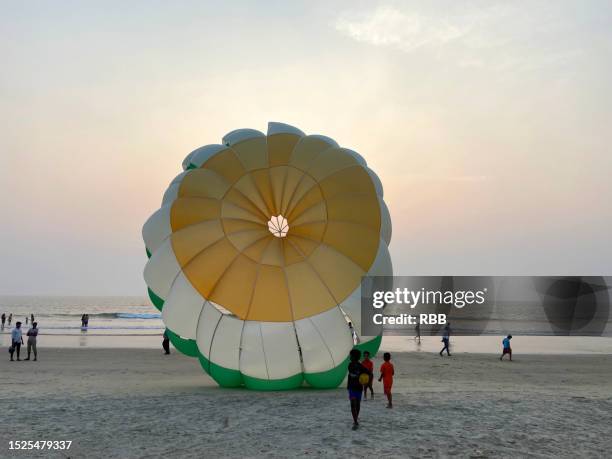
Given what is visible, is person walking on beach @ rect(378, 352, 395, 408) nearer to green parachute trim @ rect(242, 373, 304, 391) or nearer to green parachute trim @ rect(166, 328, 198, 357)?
green parachute trim @ rect(242, 373, 304, 391)

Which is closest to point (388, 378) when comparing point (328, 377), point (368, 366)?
point (368, 366)

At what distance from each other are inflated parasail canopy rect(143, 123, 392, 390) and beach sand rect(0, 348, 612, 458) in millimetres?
844

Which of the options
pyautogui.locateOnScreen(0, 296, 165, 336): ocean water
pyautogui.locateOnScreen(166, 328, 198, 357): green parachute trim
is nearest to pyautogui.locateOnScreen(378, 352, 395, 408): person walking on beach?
pyautogui.locateOnScreen(166, 328, 198, 357): green parachute trim

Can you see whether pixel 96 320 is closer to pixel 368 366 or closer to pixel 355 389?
pixel 368 366

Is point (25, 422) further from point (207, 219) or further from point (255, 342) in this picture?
point (207, 219)

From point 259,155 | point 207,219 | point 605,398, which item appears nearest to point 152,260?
point 207,219

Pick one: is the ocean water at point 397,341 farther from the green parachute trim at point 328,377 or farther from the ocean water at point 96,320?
the green parachute trim at point 328,377

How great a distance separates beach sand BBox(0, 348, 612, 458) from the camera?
6414mm

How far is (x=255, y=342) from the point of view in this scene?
32.0ft

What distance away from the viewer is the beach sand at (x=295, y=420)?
21.0 ft

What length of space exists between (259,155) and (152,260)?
306 cm

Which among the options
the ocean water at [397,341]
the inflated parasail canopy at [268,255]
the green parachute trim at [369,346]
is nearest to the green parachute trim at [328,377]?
the inflated parasail canopy at [268,255]

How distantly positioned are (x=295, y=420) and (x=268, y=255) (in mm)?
3556

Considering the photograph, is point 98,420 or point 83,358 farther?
point 83,358
